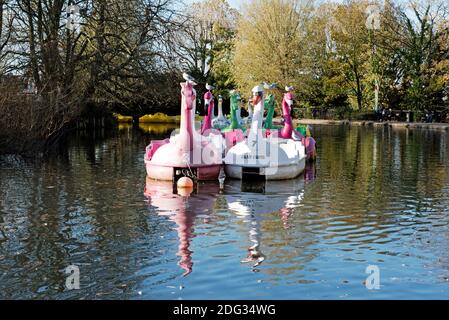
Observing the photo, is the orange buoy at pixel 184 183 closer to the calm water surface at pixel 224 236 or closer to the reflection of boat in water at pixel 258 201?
the calm water surface at pixel 224 236

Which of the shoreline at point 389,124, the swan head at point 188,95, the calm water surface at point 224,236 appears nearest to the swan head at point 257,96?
the swan head at point 188,95

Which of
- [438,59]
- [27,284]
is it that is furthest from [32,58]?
[438,59]

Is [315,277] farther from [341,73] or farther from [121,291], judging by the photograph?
[341,73]

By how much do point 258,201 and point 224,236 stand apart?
355 centimetres

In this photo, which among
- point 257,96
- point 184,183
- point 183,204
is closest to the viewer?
point 183,204

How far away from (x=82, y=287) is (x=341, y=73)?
2058 inches

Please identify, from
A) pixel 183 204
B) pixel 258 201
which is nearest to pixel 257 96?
pixel 258 201

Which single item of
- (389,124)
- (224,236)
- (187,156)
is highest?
(389,124)

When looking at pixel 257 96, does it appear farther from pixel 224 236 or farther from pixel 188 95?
pixel 224 236

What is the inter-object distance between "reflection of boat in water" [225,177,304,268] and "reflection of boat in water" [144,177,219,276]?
0.51 meters

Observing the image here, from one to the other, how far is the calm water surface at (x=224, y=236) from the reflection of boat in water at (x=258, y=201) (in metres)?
0.02

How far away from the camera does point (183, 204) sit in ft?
→ 44.5
